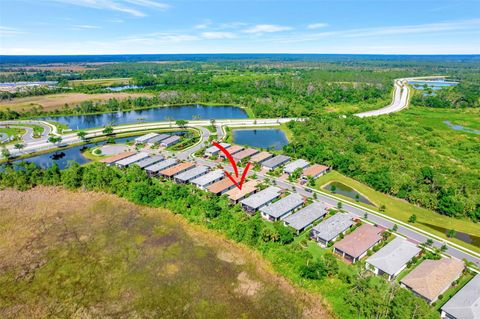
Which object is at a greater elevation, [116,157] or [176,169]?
[116,157]

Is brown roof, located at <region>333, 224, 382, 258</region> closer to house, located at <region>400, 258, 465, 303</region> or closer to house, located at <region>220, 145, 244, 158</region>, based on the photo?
house, located at <region>400, 258, 465, 303</region>

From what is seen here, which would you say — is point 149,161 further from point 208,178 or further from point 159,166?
point 208,178

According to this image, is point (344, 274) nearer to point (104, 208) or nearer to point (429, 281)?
point (429, 281)

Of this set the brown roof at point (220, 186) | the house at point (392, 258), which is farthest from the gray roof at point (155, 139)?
the house at point (392, 258)

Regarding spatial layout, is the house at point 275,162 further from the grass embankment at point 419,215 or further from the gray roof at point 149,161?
the gray roof at point 149,161

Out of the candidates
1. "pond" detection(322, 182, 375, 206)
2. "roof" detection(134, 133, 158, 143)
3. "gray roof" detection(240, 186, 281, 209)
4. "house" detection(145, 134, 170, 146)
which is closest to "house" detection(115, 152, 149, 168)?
"house" detection(145, 134, 170, 146)

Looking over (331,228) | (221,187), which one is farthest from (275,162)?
(331,228)
